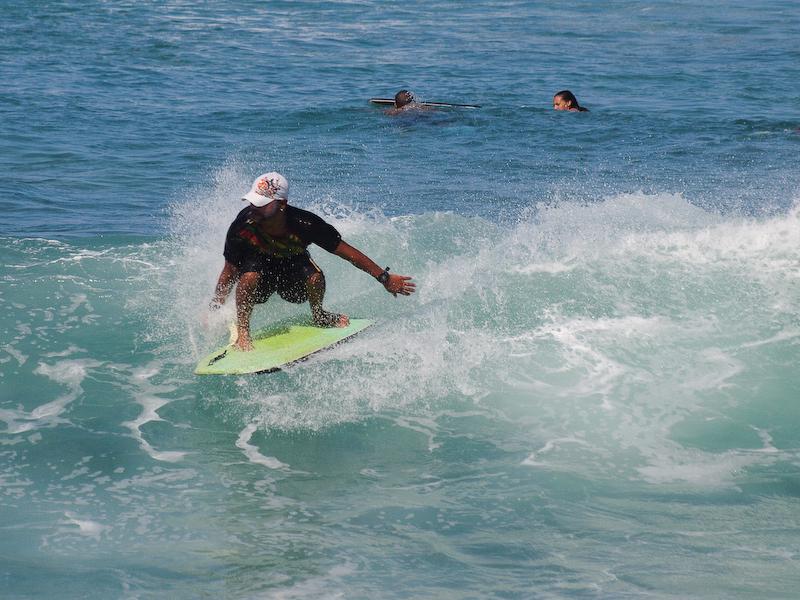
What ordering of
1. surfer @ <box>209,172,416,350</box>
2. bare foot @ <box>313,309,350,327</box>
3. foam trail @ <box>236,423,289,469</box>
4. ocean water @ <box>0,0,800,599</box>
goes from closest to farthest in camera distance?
1. ocean water @ <box>0,0,800,599</box>
2. foam trail @ <box>236,423,289,469</box>
3. surfer @ <box>209,172,416,350</box>
4. bare foot @ <box>313,309,350,327</box>

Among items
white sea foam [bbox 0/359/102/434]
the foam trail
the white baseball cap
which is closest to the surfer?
the white baseball cap

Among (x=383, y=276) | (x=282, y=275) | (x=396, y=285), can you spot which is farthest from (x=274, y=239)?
(x=396, y=285)

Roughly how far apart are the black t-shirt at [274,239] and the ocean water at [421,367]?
0.82m

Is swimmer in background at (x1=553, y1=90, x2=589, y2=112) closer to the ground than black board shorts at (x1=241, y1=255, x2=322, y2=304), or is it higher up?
higher up

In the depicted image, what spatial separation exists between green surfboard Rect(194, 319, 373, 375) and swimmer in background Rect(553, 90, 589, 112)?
11.4m

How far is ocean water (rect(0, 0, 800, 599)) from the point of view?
5859 mm

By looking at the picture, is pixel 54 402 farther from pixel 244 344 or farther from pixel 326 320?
pixel 326 320

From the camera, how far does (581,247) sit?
10.4 m

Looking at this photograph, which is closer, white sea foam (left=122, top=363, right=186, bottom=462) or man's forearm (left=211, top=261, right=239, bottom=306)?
white sea foam (left=122, top=363, right=186, bottom=462)

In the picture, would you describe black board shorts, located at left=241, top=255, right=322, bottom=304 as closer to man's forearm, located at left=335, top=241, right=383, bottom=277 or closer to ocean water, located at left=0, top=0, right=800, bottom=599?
man's forearm, located at left=335, top=241, right=383, bottom=277

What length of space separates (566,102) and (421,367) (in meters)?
11.7

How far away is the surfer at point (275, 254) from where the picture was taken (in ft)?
24.8

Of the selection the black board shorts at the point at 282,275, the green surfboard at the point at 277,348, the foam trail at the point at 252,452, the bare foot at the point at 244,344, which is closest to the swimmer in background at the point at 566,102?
the green surfboard at the point at 277,348

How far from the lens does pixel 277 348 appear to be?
25.9 feet
